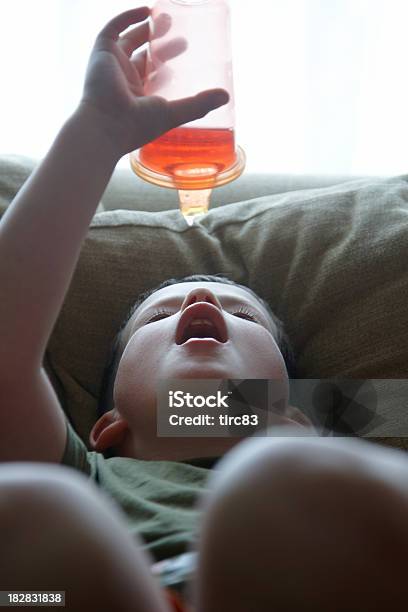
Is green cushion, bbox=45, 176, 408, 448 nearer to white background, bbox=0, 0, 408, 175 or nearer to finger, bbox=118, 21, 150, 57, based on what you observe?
finger, bbox=118, 21, 150, 57

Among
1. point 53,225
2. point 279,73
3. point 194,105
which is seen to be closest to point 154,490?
point 53,225

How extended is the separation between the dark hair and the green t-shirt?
6.6 inches

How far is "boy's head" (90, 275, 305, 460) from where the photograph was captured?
101 centimetres

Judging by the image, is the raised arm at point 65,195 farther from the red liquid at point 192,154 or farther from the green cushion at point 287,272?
the green cushion at point 287,272

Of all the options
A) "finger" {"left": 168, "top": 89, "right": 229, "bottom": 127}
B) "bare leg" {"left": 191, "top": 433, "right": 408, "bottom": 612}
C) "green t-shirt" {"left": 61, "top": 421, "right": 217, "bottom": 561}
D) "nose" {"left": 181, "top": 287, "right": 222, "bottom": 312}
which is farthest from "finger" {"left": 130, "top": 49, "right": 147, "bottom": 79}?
"bare leg" {"left": 191, "top": 433, "right": 408, "bottom": 612}

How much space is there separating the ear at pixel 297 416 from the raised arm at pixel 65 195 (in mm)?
420

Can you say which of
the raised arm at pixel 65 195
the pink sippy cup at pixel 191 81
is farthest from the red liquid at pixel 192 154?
the raised arm at pixel 65 195

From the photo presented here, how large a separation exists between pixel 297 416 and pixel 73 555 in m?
0.69

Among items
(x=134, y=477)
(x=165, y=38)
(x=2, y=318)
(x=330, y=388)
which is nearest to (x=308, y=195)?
(x=330, y=388)

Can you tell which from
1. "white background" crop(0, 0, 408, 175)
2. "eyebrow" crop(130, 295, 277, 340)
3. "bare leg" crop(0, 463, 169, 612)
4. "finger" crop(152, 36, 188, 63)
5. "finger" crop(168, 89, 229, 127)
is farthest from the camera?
"white background" crop(0, 0, 408, 175)

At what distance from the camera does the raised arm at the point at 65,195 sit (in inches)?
30.6

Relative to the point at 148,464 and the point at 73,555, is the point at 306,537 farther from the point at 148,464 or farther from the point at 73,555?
the point at 148,464

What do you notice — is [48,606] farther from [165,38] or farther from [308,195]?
[308,195]

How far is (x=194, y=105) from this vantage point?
889mm
